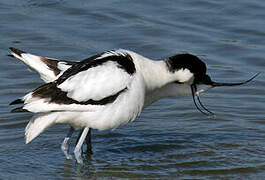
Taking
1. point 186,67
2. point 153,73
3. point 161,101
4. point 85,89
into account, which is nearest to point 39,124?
point 85,89

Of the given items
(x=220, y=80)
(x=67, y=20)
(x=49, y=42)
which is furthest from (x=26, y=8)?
(x=220, y=80)

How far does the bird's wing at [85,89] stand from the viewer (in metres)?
7.46

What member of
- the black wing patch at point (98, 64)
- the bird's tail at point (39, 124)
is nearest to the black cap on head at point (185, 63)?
the black wing patch at point (98, 64)

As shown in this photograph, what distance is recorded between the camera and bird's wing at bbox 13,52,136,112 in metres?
7.46

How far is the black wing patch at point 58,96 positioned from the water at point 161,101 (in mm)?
812

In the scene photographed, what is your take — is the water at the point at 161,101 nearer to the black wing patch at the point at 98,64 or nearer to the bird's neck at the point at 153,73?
the bird's neck at the point at 153,73

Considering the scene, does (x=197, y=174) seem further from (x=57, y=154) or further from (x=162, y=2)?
(x=162, y=2)

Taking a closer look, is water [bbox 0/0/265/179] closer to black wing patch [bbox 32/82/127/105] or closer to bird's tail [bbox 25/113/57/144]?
bird's tail [bbox 25/113/57/144]

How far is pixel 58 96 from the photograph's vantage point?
7480 millimetres

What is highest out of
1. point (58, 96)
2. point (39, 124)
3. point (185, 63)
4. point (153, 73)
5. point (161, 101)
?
point (185, 63)

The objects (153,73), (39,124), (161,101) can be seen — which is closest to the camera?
(39,124)

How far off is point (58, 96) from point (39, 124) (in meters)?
0.38

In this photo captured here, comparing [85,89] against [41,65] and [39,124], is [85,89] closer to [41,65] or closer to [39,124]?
[39,124]

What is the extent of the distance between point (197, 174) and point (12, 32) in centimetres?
615
